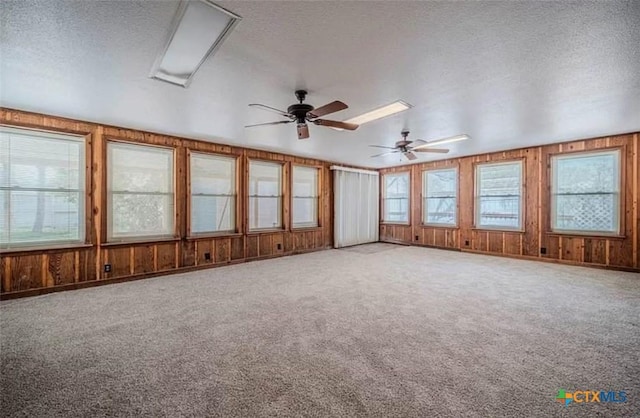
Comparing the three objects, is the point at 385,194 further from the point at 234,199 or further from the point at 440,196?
the point at 234,199

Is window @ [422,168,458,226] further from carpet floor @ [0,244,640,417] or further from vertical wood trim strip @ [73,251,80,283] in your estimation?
vertical wood trim strip @ [73,251,80,283]

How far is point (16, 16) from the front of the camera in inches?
68.8

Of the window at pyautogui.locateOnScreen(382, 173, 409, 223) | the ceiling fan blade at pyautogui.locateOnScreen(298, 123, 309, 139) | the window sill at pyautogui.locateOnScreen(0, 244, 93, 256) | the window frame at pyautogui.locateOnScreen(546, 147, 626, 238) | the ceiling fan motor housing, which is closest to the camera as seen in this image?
the ceiling fan motor housing

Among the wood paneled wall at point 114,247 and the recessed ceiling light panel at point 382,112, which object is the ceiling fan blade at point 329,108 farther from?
the wood paneled wall at point 114,247

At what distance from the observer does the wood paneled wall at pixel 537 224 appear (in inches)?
182

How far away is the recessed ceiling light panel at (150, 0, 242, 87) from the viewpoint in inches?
67.1

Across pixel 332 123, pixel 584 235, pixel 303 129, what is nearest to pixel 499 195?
→ pixel 584 235

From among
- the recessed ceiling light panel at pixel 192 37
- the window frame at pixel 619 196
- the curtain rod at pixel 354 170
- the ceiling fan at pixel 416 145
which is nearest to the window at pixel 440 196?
the curtain rod at pixel 354 170

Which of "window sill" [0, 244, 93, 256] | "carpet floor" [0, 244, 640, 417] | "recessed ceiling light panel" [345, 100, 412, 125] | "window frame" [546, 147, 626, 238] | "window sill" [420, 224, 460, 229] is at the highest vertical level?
"recessed ceiling light panel" [345, 100, 412, 125]

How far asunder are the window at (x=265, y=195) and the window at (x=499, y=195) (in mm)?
4814

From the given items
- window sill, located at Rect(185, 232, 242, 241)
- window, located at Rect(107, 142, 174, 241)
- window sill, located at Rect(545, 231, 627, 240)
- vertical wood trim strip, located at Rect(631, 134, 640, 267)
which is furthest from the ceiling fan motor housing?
vertical wood trim strip, located at Rect(631, 134, 640, 267)

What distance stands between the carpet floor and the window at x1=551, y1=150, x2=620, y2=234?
4.70 ft

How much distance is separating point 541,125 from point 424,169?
11.1 ft

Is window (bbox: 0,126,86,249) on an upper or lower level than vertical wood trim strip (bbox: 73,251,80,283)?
upper
